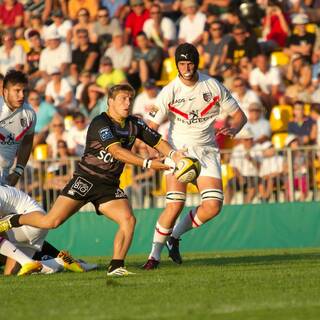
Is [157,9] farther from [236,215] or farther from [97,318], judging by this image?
[97,318]

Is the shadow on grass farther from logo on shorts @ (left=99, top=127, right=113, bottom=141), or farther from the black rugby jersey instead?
logo on shorts @ (left=99, top=127, right=113, bottom=141)

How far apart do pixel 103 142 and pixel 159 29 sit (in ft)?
41.5

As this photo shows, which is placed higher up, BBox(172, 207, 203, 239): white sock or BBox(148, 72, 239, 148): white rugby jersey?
BBox(148, 72, 239, 148): white rugby jersey

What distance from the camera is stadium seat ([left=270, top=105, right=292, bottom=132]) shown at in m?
22.3

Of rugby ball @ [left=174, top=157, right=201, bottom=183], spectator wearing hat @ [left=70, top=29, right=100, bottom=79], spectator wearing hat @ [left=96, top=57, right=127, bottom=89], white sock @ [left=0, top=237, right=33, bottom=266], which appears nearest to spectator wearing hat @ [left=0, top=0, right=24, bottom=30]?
spectator wearing hat @ [left=70, top=29, right=100, bottom=79]

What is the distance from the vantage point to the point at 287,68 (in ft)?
78.2

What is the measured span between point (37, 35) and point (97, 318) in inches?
731

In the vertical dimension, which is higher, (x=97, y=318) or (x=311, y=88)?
(x=311, y=88)

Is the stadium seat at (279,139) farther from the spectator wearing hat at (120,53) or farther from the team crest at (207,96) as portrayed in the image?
the team crest at (207,96)

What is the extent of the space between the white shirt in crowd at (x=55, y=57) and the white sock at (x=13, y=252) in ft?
41.4

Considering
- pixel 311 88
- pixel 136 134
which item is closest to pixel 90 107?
pixel 311 88

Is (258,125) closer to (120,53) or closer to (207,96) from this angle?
(120,53)

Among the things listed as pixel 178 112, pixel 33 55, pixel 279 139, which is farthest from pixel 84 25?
pixel 178 112

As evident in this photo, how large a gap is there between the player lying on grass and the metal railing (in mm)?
6389
